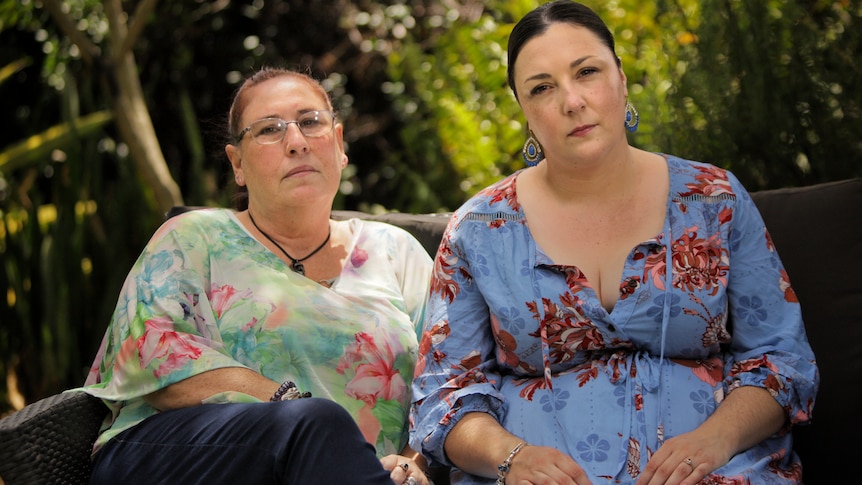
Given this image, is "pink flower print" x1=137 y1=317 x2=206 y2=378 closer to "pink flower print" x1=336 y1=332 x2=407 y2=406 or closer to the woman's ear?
"pink flower print" x1=336 y1=332 x2=407 y2=406

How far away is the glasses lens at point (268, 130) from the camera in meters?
2.73

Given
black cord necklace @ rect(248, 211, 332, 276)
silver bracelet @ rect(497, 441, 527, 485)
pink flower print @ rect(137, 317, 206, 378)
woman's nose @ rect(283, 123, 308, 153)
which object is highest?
woman's nose @ rect(283, 123, 308, 153)

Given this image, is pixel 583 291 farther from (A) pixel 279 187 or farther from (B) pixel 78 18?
(B) pixel 78 18

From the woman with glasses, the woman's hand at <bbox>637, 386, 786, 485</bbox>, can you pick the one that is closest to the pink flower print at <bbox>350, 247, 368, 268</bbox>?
the woman with glasses

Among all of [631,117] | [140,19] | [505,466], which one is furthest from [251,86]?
[140,19]

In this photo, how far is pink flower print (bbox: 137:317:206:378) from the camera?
7.58 feet

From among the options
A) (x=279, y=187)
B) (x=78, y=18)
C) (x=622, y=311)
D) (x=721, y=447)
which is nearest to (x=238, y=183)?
(x=279, y=187)

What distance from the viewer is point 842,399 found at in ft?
7.77

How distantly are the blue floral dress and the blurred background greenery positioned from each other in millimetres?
1136

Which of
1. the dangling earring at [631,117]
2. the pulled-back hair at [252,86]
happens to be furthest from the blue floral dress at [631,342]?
the pulled-back hair at [252,86]

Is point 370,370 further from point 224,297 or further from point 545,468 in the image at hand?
point 545,468

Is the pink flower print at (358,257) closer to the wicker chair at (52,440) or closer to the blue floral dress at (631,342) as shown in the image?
the blue floral dress at (631,342)

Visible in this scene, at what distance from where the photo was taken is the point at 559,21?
2.29 metres

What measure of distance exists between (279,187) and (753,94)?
170 centimetres
